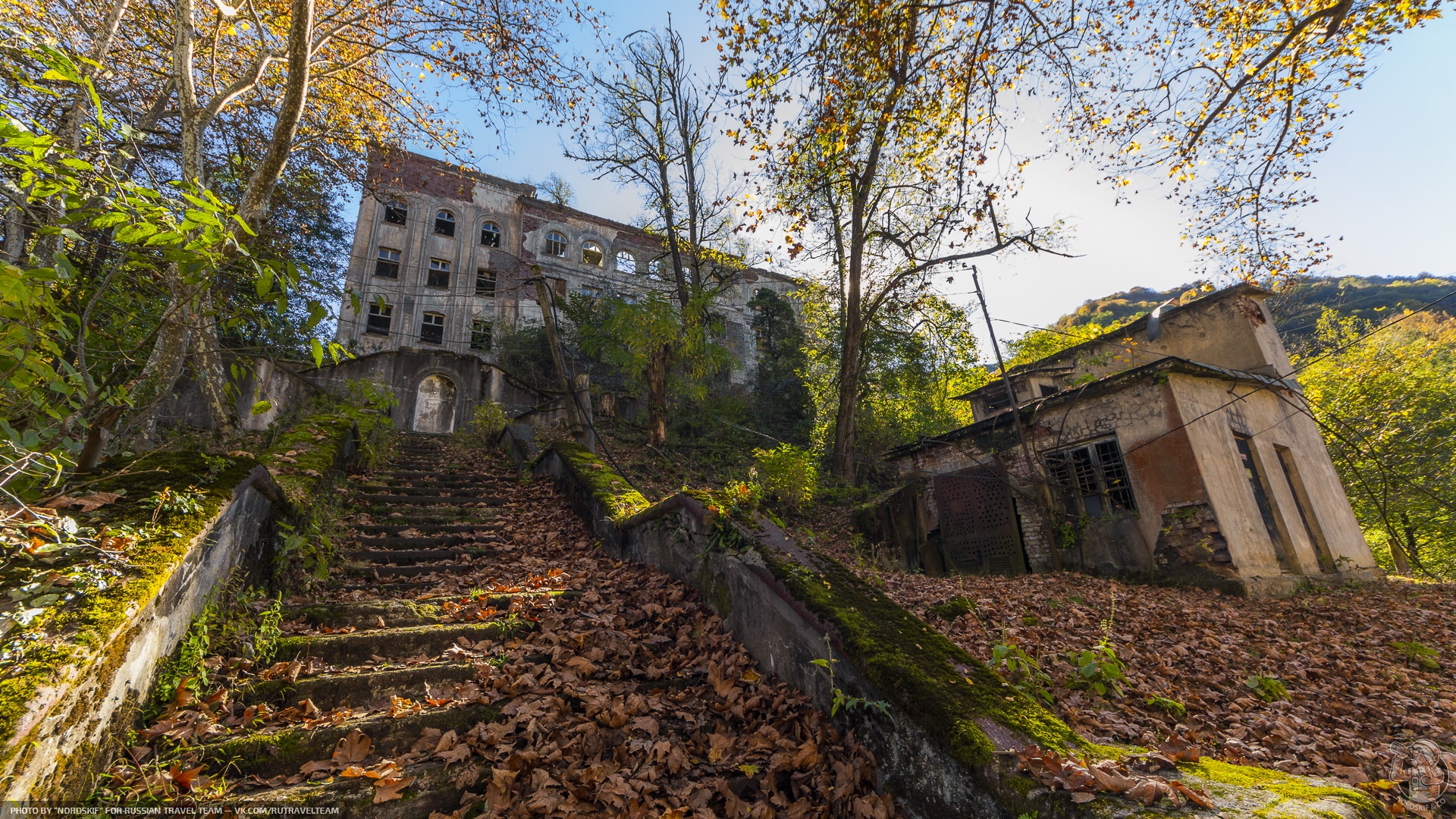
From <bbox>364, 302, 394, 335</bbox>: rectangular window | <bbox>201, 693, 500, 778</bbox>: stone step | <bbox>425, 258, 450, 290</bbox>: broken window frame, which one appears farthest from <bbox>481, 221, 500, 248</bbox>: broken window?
Result: <bbox>201, 693, 500, 778</bbox>: stone step

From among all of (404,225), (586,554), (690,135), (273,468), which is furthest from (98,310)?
(404,225)

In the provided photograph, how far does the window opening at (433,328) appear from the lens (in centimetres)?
2255

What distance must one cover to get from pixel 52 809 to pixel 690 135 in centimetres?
1787

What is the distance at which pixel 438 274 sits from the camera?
2369 cm

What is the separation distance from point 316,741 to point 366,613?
142 centimetres

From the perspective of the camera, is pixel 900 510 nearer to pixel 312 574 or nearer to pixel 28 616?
pixel 312 574

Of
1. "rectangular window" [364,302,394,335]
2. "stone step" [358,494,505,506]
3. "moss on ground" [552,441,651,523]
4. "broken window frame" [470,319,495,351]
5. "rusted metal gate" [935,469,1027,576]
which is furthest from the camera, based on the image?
"broken window frame" [470,319,495,351]

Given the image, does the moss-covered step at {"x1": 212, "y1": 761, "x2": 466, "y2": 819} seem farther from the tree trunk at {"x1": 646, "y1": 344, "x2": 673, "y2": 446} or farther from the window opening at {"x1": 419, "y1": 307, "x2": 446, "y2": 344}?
the window opening at {"x1": 419, "y1": 307, "x2": 446, "y2": 344}

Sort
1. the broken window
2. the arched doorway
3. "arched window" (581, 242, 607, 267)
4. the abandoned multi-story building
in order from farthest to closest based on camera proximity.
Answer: "arched window" (581, 242, 607, 267)
the broken window
the abandoned multi-story building
the arched doorway

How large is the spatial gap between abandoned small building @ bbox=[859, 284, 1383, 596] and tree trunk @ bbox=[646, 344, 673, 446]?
215 inches

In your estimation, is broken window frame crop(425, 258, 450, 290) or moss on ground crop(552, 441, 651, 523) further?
broken window frame crop(425, 258, 450, 290)

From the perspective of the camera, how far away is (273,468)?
5137mm

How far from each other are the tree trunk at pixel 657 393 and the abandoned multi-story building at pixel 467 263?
21.5ft

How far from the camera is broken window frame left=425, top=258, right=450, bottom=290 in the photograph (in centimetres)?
2344
